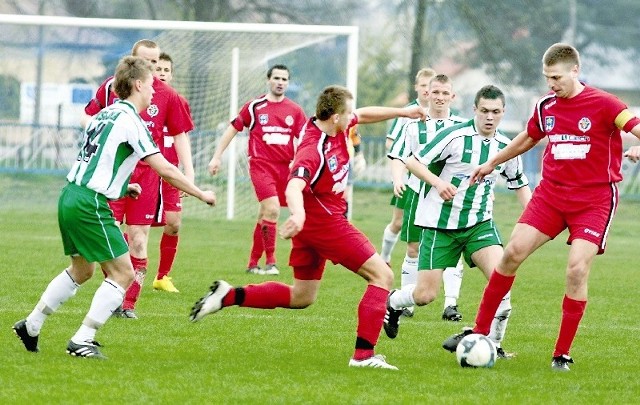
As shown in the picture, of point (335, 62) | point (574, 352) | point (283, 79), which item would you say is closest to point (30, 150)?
point (335, 62)

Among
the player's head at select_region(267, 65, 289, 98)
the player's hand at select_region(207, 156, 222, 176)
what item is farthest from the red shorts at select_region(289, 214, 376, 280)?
the player's head at select_region(267, 65, 289, 98)

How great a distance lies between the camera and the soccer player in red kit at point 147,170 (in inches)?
383

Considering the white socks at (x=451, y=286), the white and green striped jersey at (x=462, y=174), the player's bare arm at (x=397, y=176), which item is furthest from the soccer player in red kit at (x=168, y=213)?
the white and green striped jersey at (x=462, y=174)

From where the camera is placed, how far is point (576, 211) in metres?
7.62

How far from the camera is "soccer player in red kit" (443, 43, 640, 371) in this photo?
24.7ft

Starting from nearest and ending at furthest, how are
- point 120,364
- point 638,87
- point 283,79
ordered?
point 120,364 → point 283,79 → point 638,87

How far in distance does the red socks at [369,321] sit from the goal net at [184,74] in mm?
11772

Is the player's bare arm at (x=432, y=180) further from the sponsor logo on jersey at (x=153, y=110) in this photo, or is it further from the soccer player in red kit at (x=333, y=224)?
the sponsor logo on jersey at (x=153, y=110)

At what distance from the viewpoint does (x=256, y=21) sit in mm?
31250

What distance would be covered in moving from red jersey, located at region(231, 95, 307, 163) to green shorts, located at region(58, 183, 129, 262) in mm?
6523

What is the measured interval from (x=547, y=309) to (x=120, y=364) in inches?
189

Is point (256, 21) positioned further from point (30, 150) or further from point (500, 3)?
point (30, 150)

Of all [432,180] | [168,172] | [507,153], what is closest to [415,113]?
[432,180]

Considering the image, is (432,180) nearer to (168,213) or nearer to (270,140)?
(168,213)
